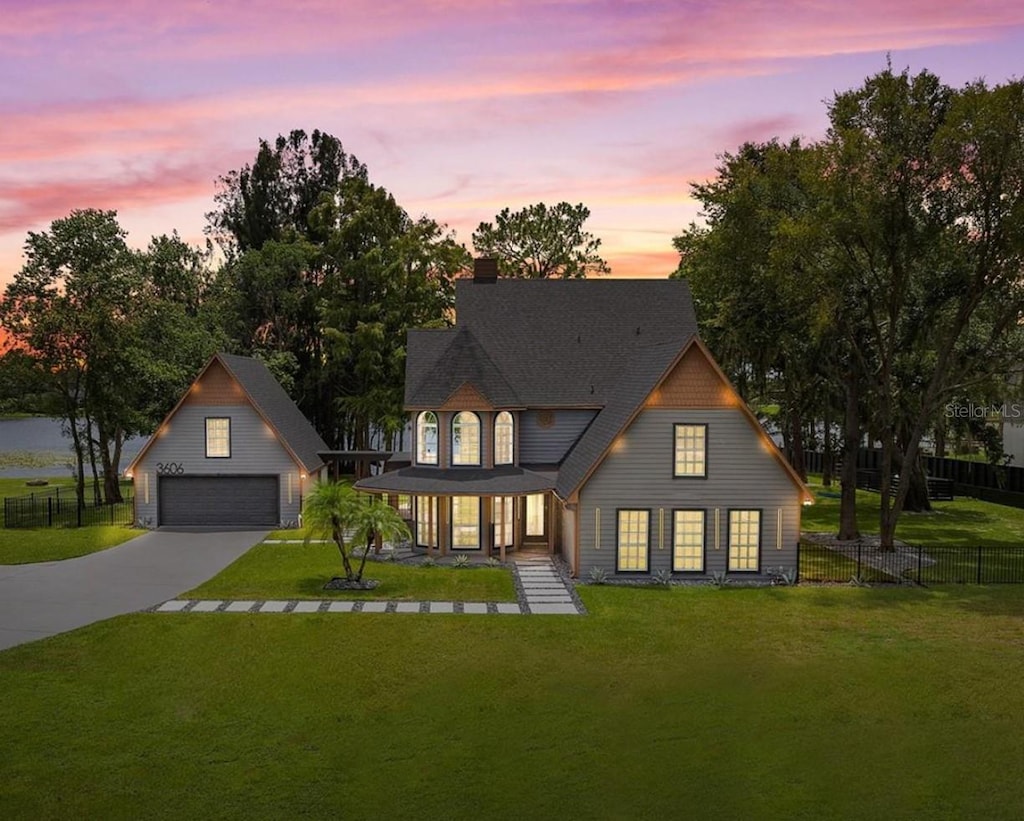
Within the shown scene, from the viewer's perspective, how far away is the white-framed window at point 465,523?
1184 inches

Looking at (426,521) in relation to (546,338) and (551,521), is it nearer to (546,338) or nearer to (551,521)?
(551,521)

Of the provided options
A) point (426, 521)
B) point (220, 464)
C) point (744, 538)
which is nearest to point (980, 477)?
point (744, 538)

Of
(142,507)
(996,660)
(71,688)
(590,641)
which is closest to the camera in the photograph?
(71,688)

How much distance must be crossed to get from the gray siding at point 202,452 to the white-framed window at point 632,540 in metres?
16.5

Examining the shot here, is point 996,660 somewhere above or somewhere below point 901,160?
below

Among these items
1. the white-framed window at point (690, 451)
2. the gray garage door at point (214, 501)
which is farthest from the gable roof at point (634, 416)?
the gray garage door at point (214, 501)

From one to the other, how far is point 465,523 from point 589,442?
536cm

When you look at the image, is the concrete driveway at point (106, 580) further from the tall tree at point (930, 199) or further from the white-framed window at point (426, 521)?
the tall tree at point (930, 199)

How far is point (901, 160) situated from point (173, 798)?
27.7 m

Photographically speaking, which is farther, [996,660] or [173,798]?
[996,660]

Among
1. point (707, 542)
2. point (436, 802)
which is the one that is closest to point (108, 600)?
point (436, 802)

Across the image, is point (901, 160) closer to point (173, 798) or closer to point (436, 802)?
point (436, 802)

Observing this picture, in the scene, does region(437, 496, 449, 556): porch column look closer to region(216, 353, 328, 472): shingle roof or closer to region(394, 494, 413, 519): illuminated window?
region(394, 494, 413, 519): illuminated window

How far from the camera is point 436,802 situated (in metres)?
11.8
